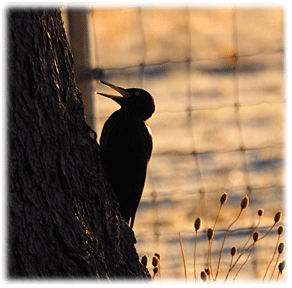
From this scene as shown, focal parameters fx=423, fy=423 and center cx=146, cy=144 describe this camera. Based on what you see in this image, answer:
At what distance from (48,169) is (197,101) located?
166 centimetres

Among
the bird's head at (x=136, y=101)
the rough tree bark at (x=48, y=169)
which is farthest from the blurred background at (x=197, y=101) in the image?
the rough tree bark at (x=48, y=169)

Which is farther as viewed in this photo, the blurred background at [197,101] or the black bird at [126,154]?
the blurred background at [197,101]

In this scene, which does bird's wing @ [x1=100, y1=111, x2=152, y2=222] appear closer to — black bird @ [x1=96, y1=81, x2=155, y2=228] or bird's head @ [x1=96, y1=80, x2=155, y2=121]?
black bird @ [x1=96, y1=81, x2=155, y2=228]

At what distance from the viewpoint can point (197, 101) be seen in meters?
2.54

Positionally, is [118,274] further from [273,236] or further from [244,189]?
[273,236]

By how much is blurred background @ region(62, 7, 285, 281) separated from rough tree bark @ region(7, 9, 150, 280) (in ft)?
4.50

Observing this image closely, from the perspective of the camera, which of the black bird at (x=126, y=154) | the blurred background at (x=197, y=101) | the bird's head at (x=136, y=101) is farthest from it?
the blurred background at (x=197, y=101)

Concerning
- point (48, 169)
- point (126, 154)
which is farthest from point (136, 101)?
point (48, 169)

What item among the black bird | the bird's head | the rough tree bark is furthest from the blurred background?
the rough tree bark

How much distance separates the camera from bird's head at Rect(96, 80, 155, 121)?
1663mm

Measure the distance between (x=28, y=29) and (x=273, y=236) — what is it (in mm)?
2250

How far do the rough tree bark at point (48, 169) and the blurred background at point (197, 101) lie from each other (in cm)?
137

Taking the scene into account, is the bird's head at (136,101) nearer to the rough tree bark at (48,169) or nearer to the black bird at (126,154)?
the black bird at (126,154)

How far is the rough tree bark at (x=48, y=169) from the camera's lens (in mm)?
937
